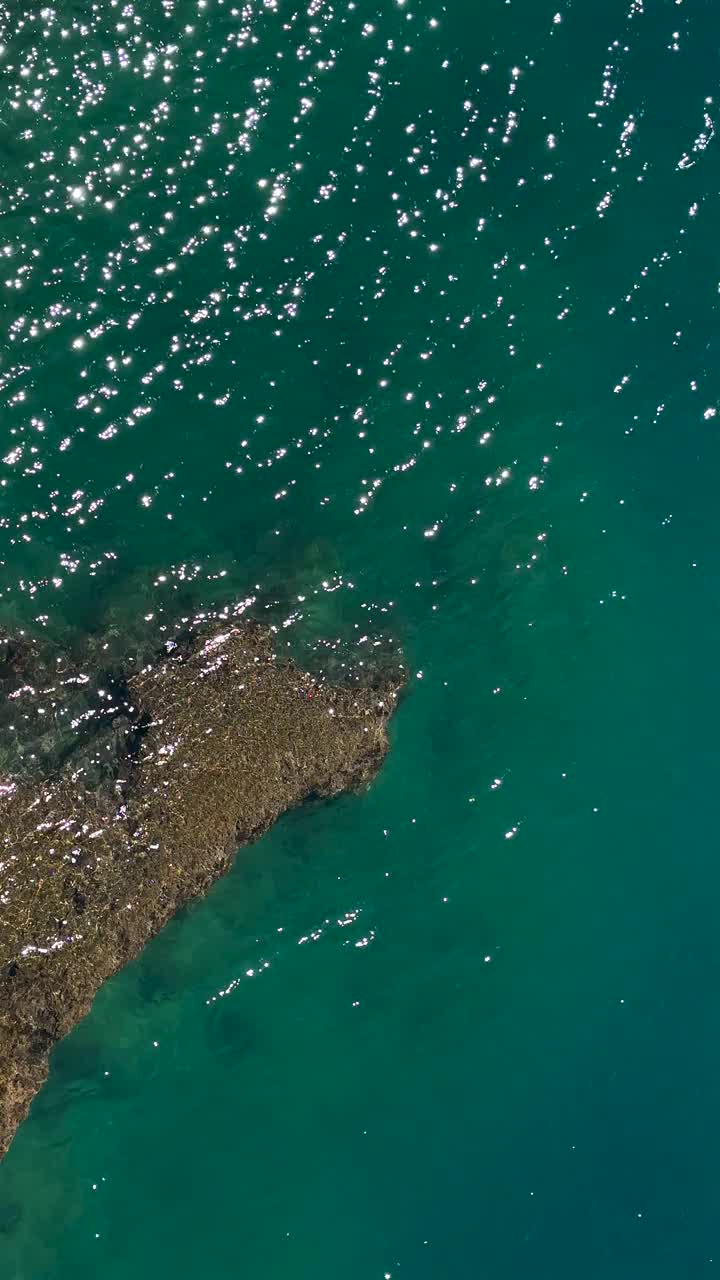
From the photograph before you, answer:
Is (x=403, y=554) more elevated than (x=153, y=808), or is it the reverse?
(x=403, y=554)

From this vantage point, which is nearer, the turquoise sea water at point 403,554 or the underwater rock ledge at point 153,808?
the underwater rock ledge at point 153,808

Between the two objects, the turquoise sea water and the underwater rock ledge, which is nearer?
the underwater rock ledge

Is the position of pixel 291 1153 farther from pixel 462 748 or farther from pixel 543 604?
pixel 543 604

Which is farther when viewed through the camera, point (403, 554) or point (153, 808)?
point (403, 554)
